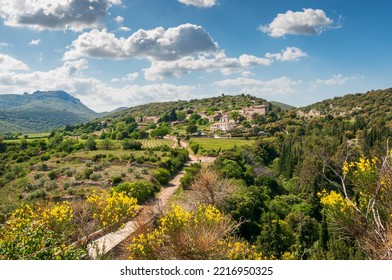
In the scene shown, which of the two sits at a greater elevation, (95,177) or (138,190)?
(138,190)

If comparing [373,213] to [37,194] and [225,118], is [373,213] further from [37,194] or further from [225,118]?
[225,118]

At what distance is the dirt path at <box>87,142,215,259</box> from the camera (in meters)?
8.18

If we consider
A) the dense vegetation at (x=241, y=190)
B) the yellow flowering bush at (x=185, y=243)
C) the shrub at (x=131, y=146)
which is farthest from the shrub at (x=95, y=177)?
the yellow flowering bush at (x=185, y=243)

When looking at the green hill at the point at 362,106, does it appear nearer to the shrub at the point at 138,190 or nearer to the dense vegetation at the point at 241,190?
the dense vegetation at the point at 241,190

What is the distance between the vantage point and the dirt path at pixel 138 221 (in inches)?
322

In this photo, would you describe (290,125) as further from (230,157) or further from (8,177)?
(8,177)

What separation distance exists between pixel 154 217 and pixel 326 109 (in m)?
94.8

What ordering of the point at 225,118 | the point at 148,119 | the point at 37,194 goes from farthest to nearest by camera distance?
1. the point at 148,119
2. the point at 225,118
3. the point at 37,194

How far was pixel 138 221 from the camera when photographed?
319 inches

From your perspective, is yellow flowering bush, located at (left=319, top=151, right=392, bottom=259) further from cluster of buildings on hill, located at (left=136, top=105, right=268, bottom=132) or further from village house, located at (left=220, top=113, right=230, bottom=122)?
village house, located at (left=220, top=113, right=230, bottom=122)

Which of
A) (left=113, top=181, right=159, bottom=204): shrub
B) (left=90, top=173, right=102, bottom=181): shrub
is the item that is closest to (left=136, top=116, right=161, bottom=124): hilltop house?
(left=90, top=173, right=102, bottom=181): shrub

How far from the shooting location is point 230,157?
40562 mm

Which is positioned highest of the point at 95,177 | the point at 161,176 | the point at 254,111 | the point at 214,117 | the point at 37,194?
the point at 254,111

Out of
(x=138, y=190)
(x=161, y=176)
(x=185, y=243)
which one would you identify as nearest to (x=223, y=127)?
(x=161, y=176)
